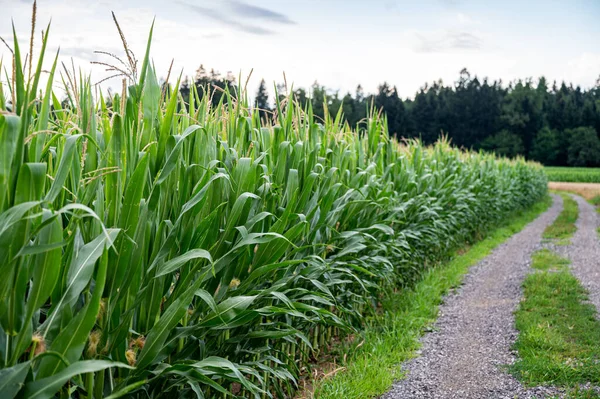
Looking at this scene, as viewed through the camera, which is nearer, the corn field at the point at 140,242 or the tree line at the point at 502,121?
the corn field at the point at 140,242

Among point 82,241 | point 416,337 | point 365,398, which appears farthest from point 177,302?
point 416,337

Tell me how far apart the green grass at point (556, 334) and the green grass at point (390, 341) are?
96cm

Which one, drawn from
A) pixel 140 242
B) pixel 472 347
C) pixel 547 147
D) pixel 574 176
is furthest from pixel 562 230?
pixel 547 147

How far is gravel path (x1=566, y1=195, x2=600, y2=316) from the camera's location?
7890 mm

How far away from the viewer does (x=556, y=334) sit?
551 centimetres

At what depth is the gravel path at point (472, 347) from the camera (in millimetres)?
4277

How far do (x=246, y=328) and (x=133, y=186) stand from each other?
1.34 meters

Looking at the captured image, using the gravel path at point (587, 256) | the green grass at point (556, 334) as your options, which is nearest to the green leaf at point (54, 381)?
the green grass at point (556, 334)

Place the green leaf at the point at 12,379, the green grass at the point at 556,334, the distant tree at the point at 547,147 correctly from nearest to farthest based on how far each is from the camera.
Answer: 1. the green leaf at the point at 12,379
2. the green grass at the point at 556,334
3. the distant tree at the point at 547,147

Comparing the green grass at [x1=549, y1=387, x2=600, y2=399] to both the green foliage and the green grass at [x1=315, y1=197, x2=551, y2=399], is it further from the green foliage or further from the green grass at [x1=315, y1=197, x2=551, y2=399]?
the green foliage

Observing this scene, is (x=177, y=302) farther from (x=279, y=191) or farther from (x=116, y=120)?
(x=279, y=191)

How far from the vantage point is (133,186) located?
206 centimetres

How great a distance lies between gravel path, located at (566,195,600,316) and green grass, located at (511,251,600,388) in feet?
0.63

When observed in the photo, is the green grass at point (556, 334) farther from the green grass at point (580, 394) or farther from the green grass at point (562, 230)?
the green grass at point (562, 230)
